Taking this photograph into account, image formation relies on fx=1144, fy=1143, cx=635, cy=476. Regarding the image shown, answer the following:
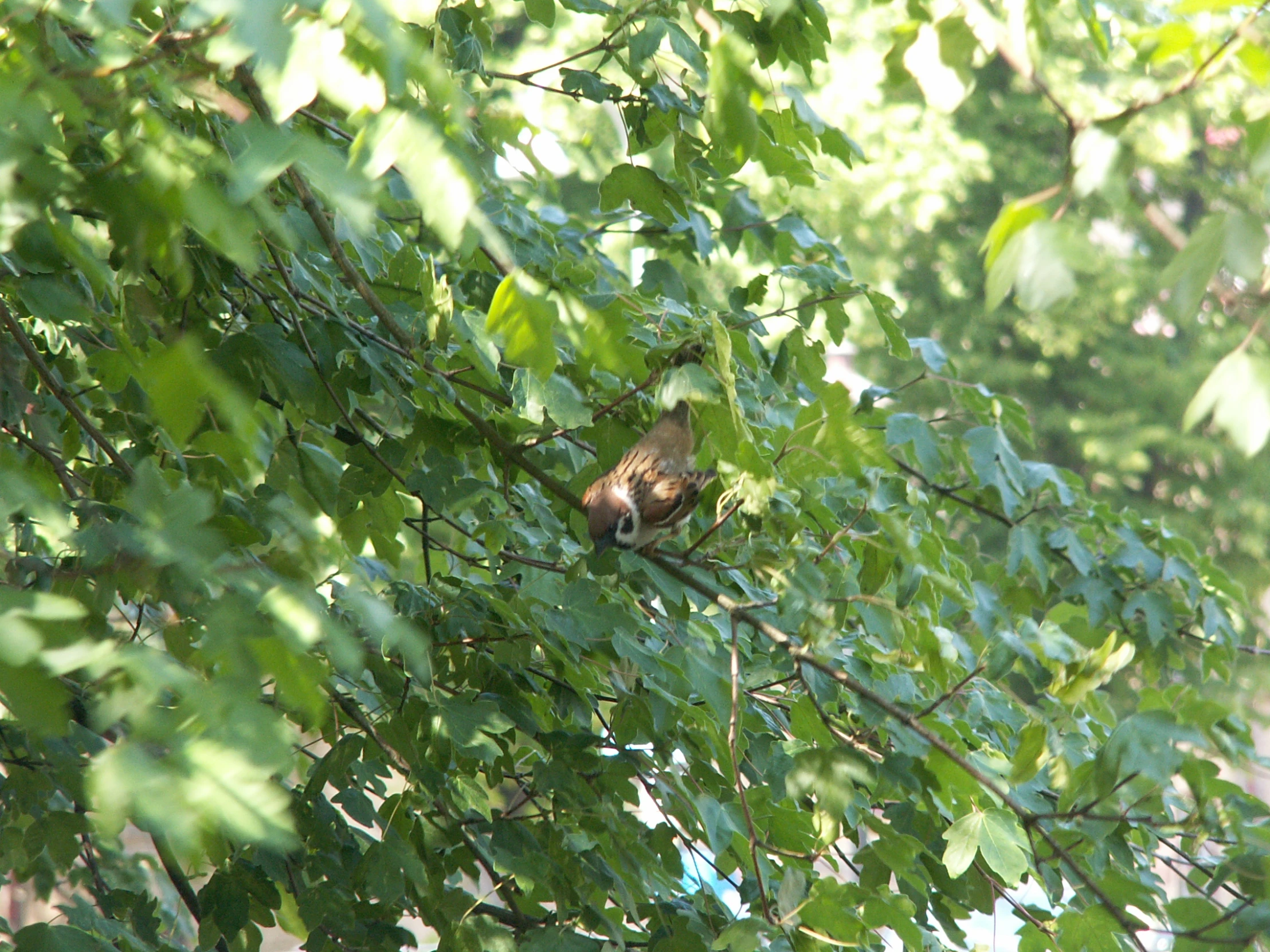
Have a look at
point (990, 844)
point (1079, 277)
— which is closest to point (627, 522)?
point (990, 844)

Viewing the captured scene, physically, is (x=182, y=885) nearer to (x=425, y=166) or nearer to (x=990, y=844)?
(x=990, y=844)

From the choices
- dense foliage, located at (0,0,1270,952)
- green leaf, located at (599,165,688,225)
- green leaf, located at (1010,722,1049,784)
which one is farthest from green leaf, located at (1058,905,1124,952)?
green leaf, located at (599,165,688,225)

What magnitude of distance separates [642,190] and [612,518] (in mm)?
676

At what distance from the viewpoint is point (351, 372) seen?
7.09ft

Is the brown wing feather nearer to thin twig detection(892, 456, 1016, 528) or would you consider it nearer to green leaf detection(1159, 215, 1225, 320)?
thin twig detection(892, 456, 1016, 528)

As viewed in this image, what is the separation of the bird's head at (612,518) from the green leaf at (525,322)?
2.85ft

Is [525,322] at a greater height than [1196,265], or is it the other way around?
[525,322]

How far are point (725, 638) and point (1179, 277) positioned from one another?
1367 mm

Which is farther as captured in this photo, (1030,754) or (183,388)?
(1030,754)

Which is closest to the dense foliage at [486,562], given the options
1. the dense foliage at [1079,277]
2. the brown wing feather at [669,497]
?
the brown wing feather at [669,497]

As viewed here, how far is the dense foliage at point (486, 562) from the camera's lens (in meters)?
1.03

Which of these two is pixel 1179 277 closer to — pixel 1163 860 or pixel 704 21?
pixel 704 21

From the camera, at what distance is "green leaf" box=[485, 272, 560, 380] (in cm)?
131

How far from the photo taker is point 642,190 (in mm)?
2334
